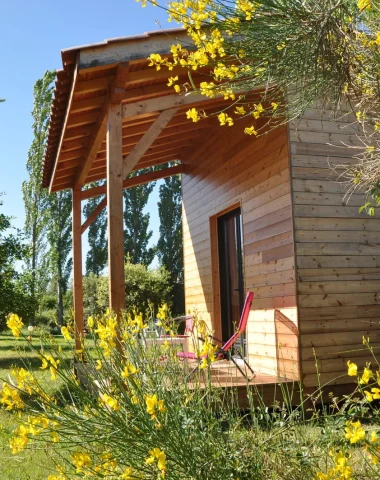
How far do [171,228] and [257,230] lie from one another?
1681 cm

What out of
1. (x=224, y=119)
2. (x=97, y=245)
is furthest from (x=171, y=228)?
(x=224, y=119)

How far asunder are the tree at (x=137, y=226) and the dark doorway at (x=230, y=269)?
15.2 metres

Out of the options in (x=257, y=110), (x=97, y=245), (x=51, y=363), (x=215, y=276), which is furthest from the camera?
(x=97, y=245)

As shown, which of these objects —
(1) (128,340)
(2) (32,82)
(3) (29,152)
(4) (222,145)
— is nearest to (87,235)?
(3) (29,152)

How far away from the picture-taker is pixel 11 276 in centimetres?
991

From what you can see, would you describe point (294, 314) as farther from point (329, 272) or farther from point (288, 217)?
point (288, 217)

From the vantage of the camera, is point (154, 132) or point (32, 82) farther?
point (32, 82)

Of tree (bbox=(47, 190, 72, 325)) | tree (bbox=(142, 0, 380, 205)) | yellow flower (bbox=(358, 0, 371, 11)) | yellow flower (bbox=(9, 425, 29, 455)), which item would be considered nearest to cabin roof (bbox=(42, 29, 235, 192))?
tree (bbox=(142, 0, 380, 205))

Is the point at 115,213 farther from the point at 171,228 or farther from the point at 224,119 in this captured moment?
the point at 171,228

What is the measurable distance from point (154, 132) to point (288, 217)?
1.57 m

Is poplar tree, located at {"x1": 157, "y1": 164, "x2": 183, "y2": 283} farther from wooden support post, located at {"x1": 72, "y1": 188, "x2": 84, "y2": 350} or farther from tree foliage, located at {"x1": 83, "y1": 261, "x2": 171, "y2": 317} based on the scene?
wooden support post, located at {"x1": 72, "y1": 188, "x2": 84, "y2": 350}

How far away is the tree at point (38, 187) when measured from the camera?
72.3 ft

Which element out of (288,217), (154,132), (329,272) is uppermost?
(154,132)

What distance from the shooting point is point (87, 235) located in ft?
76.5
